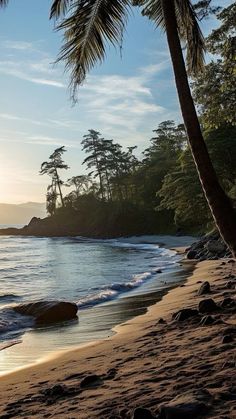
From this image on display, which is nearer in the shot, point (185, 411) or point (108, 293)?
point (185, 411)

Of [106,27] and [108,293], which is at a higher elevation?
[106,27]

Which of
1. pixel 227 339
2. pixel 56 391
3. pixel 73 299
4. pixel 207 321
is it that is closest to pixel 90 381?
pixel 56 391

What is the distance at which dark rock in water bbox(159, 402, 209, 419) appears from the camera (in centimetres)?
368

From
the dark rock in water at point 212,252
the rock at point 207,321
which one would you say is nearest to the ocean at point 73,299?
the rock at point 207,321

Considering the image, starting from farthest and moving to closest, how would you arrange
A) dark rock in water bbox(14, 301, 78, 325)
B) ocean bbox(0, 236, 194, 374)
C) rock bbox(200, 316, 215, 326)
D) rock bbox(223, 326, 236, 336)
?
dark rock in water bbox(14, 301, 78, 325) < ocean bbox(0, 236, 194, 374) < rock bbox(200, 316, 215, 326) < rock bbox(223, 326, 236, 336)

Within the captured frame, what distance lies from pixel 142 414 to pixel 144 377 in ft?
3.90

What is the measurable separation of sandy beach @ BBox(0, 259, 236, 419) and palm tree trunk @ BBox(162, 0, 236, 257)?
140cm

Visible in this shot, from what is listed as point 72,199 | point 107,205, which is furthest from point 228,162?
Answer: point 72,199

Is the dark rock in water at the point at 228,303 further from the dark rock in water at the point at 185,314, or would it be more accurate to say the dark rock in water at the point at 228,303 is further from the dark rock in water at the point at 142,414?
the dark rock in water at the point at 142,414

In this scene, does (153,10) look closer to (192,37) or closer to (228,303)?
(192,37)

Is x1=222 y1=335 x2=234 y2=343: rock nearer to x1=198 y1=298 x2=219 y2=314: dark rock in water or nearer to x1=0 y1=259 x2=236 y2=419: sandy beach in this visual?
x1=0 y1=259 x2=236 y2=419: sandy beach

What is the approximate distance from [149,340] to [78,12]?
210 inches

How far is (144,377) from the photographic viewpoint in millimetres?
5035

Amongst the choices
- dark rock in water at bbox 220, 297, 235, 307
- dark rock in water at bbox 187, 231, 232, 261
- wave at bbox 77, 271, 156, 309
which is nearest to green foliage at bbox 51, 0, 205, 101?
dark rock in water at bbox 220, 297, 235, 307
